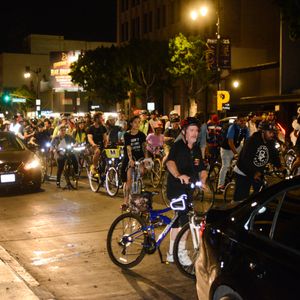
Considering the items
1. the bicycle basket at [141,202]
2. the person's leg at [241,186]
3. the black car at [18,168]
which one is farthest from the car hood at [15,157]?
the bicycle basket at [141,202]

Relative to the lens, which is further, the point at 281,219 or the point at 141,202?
the point at 141,202

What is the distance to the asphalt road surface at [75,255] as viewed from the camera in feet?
20.8

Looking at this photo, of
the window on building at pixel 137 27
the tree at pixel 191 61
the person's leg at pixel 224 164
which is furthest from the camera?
the window on building at pixel 137 27

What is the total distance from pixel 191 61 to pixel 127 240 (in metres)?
37.0

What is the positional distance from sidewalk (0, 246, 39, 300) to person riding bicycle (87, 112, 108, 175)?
280 inches

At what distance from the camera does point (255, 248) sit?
394cm

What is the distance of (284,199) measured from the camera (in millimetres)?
4145

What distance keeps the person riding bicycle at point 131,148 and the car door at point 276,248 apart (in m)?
7.03

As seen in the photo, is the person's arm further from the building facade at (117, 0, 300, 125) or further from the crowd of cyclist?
the building facade at (117, 0, 300, 125)

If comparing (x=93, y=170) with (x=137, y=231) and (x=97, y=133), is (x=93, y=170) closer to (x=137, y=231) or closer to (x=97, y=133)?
(x=97, y=133)

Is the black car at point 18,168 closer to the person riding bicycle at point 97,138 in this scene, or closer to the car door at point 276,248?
the person riding bicycle at point 97,138

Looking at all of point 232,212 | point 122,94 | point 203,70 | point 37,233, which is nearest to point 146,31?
point 122,94

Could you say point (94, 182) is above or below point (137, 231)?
below

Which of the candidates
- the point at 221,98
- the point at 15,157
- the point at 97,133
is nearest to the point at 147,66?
the point at 221,98
